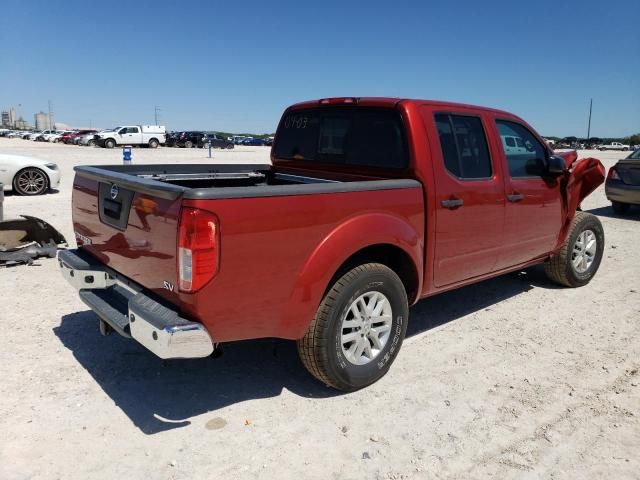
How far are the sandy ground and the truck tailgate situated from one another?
2.68ft

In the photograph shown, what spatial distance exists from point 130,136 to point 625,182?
3768 centimetres

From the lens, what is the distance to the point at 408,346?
169 inches

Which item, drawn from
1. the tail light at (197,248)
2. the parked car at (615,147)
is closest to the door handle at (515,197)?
the tail light at (197,248)

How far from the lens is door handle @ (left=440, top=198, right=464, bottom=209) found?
3924 mm

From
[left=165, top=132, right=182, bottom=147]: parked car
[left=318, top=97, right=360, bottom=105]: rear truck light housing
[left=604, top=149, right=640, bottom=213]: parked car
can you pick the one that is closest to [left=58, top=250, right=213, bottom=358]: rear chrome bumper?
[left=318, top=97, right=360, bottom=105]: rear truck light housing

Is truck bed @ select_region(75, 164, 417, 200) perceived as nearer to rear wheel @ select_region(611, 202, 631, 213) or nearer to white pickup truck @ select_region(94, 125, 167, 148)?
rear wheel @ select_region(611, 202, 631, 213)

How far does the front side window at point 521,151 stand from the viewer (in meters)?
4.72

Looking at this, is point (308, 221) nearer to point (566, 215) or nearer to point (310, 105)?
point (310, 105)

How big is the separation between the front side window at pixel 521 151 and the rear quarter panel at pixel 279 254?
1.83 metres

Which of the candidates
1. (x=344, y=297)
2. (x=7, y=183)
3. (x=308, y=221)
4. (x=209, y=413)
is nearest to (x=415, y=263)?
(x=344, y=297)

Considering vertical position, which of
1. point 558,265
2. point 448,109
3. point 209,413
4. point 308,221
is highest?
point 448,109

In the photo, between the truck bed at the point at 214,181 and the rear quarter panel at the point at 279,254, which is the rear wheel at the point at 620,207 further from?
the rear quarter panel at the point at 279,254

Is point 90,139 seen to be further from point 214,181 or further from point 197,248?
point 197,248

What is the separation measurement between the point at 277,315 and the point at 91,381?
1538 mm
